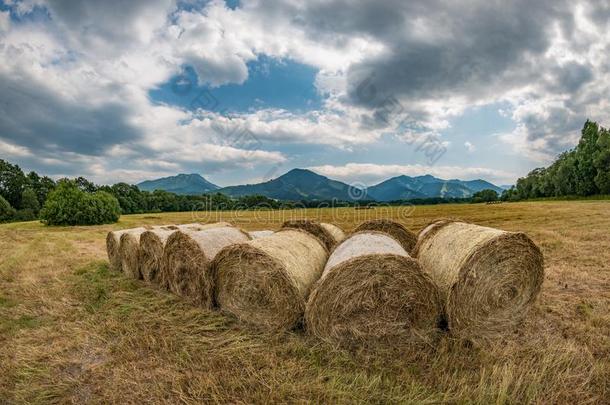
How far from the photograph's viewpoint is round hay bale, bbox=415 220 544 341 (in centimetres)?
450

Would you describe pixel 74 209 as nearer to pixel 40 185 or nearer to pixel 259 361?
pixel 40 185

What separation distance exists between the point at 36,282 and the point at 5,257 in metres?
5.54

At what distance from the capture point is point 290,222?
25.5 ft

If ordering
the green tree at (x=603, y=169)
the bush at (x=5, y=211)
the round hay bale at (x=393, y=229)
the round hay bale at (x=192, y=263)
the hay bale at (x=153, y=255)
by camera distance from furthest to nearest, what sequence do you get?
the bush at (x=5, y=211) < the green tree at (x=603, y=169) < the round hay bale at (x=393, y=229) < the hay bale at (x=153, y=255) < the round hay bale at (x=192, y=263)

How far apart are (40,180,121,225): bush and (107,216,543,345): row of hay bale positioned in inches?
1263

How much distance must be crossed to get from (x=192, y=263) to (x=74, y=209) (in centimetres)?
3228

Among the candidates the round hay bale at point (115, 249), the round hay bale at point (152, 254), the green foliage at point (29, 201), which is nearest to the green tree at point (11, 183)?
the green foliage at point (29, 201)

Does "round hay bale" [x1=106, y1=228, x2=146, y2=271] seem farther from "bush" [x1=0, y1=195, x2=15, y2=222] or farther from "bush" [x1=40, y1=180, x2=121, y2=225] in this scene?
"bush" [x1=0, y1=195, x2=15, y2=222]

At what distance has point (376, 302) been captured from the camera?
4363 mm

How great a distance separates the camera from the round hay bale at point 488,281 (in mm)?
4496

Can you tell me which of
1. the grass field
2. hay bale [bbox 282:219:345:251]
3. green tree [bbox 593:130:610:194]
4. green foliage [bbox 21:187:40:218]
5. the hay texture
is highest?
green tree [bbox 593:130:610:194]

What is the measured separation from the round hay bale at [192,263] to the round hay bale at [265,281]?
0.41 meters

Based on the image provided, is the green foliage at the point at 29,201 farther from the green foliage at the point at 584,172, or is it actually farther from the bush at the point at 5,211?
the green foliage at the point at 584,172

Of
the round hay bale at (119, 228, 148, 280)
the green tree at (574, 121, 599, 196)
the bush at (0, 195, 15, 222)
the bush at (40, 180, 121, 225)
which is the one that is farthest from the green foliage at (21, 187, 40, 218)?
the green tree at (574, 121, 599, 196)
